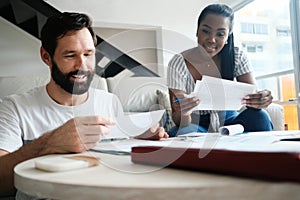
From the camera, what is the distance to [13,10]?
2.62m

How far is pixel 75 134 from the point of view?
704 millimetres

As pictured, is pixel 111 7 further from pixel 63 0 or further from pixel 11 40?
pixel 11 40

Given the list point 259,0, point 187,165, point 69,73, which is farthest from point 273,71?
point 187,165

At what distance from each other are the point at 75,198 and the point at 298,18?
314 cm

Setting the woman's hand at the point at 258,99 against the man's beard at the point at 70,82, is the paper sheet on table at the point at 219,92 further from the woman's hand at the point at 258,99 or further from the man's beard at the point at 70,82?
the man's beard at the point at 70,82

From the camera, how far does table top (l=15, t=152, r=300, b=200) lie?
339 mm

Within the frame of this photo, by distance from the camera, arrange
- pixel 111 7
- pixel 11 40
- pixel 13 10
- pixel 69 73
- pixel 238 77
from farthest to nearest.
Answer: pixel 111 7 < pixel 11 40 < pixel 13 10 < pixel 238 77 < pixel 69 73

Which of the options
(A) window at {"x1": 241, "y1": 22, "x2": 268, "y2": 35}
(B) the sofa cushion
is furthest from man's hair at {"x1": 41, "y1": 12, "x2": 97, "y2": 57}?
(A) window at {"x1": 241, "y1": 22, "x2": 268, "y2": 35}

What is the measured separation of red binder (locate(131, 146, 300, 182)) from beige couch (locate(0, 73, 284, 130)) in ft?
3.12

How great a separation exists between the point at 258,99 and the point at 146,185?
944 mm

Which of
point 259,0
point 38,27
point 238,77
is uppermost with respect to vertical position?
point 259,0

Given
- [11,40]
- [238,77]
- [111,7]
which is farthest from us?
[111,7]

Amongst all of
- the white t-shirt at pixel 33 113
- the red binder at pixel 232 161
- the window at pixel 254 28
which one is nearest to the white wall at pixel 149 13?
the window at pixel 254 28

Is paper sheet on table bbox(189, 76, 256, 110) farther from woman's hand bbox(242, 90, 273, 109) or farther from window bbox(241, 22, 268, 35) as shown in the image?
window bbox(241, 22, 268, 35)
